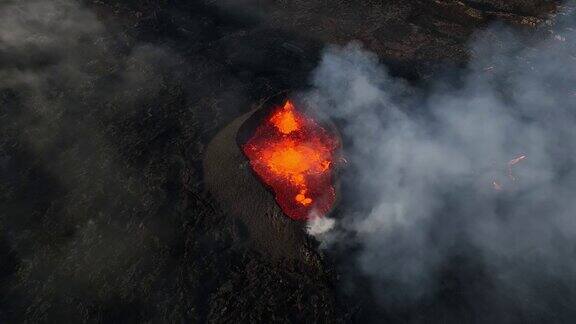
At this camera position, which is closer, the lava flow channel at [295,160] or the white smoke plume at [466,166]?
the white smoke plume at [466,166]

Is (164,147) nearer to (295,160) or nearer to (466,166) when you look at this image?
(295,160)

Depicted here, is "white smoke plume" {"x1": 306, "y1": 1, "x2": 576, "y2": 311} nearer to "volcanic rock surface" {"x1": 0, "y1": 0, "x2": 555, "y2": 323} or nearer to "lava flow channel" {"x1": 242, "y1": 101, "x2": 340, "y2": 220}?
"lava flow channel" {"x1": 242, "y1": 101, "x2": 340, "y2": 220}

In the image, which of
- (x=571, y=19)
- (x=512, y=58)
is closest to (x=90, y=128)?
(x=512, y=58)

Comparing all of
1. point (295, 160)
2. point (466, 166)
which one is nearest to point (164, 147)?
point (295, 160)

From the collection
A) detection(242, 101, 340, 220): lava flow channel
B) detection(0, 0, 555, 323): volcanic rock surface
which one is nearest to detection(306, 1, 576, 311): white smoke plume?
detection(242, 101, 340, 220): lava flow channel

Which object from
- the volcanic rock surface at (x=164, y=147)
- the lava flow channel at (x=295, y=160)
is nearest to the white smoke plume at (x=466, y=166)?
the lava flow channel at (x=295, y=160)

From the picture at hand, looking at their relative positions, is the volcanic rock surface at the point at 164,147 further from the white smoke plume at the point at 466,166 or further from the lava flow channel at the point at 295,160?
the white smoke plume at the point at 466,166

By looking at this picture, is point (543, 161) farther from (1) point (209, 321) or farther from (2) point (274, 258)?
(1) point (209, 321)
